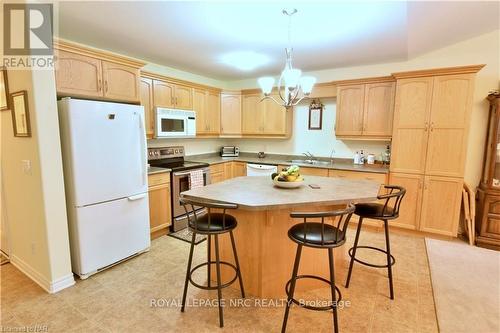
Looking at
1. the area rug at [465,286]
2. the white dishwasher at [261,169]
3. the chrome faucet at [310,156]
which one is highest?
the chrome faucet at [310,156]

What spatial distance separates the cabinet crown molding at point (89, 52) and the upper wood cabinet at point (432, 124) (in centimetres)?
356

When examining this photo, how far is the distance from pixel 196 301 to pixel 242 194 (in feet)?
3.39

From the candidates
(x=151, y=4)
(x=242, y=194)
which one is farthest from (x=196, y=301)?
(x=151, y=4)

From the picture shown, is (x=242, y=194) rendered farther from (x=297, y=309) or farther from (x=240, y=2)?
(x=240, y=2)

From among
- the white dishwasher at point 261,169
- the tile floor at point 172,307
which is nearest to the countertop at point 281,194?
the tile floor at point 172,307

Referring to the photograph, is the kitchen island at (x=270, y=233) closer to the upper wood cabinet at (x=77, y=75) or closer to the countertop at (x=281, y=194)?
the countertop at (x=281, y=194)

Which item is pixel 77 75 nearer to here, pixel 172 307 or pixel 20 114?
pixel 20 114

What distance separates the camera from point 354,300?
2279 millimetres

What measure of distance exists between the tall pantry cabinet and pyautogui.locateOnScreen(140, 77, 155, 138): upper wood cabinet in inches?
137

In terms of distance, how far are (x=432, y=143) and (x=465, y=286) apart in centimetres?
179

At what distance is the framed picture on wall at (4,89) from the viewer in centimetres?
239

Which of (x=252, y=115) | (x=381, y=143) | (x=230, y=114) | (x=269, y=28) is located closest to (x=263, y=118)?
(x=252, y=115)

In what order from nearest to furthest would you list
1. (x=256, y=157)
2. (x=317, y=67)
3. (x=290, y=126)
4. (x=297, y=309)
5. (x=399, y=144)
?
1. (x=297, y=309)
2. (x=399, y=144)
3. (x=317, y=67)
4. (x=290, y=126)
5. (x=256, y=157)

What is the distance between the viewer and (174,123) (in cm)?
403
